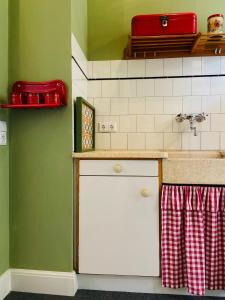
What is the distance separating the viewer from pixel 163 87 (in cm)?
219

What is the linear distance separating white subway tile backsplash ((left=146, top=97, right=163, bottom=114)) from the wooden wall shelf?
0.36 m

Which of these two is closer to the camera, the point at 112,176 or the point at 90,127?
the point at 112,176

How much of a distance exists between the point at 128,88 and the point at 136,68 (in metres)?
0.18

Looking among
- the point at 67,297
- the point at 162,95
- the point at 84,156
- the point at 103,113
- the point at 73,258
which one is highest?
the point at 162,95

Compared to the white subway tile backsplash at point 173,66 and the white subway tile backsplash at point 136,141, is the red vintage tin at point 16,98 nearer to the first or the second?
the white subway tile backsplash at point 136,141

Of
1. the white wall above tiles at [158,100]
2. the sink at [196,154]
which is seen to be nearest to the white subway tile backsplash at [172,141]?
the white wall above tiles at [158,100]

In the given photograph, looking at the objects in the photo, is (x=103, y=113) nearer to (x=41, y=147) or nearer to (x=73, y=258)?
(x=41, y=147)

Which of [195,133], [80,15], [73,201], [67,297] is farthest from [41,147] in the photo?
[195,133]

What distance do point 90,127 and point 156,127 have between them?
22.1 inches

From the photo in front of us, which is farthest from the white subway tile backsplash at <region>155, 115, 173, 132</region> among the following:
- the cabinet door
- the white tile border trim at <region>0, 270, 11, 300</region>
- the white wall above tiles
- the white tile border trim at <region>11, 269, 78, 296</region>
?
the white tile border trim at <region>0, 270, 11, 300</region>

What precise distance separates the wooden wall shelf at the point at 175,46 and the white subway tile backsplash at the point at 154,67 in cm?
4

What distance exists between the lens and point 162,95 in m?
2.19

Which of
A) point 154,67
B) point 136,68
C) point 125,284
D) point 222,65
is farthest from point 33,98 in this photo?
point 222,65

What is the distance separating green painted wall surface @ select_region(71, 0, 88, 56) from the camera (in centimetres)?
172
